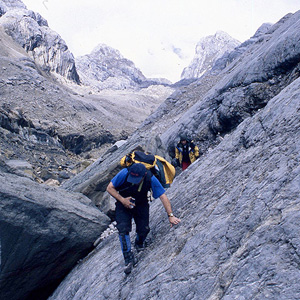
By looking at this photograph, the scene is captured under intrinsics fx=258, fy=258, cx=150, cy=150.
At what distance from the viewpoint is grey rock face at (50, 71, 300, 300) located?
104 inches

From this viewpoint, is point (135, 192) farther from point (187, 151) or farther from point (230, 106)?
point (230, 106)

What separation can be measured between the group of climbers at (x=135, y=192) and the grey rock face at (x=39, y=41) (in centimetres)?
6541

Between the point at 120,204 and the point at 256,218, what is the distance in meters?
2.36

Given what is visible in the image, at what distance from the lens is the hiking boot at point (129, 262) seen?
4.47m

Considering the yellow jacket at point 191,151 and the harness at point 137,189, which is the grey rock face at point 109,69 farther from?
the harness at point 137,189

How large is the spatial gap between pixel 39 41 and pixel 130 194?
79477 mm

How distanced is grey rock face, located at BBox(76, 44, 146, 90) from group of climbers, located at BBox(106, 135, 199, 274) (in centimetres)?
12830

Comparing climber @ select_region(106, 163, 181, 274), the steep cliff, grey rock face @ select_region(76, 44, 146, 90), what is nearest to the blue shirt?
climber @ select_region(106, 163, 181, 274)

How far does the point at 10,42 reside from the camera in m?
61.5

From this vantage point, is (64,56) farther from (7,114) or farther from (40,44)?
(7,114)

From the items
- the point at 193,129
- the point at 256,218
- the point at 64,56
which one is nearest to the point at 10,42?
the point at 64,56

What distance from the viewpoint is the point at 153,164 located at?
4.61m

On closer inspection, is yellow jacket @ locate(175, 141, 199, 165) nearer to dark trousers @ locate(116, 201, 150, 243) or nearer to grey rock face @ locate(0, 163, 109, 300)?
grey rock face @ locate(0, 163, 109, 300)

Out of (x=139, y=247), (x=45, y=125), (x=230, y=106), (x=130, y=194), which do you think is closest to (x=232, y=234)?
(x=130, y=194)
